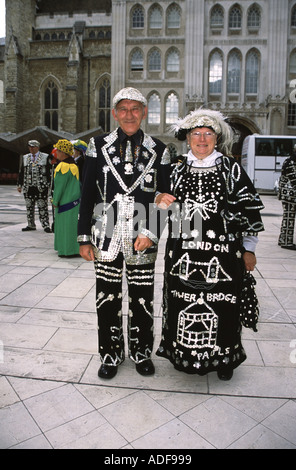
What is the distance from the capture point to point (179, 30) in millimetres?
27719

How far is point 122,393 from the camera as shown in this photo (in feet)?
8.14

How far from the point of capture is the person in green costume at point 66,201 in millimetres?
6113

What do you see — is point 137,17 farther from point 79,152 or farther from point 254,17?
point 79,152

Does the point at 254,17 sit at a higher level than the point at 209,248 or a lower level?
higher

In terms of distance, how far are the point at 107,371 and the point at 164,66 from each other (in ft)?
Answer: 93.0

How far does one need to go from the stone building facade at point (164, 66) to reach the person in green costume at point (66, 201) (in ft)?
68.6

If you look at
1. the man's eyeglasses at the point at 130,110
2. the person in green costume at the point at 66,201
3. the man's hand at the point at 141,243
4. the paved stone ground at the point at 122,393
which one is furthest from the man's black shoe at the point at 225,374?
the person in green costume at the point at 66,201

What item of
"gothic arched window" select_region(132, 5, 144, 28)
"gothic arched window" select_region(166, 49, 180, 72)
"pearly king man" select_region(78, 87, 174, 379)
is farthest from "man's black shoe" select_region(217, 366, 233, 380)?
"gothic arched window" select_region(132, 5, 144, 28)

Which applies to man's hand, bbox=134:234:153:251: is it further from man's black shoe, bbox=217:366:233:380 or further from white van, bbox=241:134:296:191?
white van, bbox=241:134:296:191

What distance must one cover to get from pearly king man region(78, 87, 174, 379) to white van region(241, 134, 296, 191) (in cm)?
1906

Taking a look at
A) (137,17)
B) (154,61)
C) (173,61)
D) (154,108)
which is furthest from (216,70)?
(137,17)

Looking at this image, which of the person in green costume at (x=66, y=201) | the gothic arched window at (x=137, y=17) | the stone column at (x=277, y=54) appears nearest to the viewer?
the person in green costume at (x=66, y=201)

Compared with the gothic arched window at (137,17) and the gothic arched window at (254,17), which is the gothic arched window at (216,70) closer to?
the gothic arched window at (254,17)

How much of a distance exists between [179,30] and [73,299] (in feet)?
91.7
